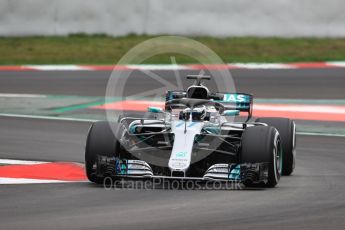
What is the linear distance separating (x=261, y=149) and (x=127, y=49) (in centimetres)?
1322

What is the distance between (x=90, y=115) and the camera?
1769 centimetres

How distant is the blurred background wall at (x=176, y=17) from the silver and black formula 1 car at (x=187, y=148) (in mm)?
11721

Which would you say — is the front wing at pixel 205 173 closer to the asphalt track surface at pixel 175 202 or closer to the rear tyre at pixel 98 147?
the rear tyre at pixel 98 147

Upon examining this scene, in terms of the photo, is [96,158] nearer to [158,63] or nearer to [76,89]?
[76,89]

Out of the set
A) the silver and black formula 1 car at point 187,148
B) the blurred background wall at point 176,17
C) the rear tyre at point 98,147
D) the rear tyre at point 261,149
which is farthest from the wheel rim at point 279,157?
the blurred background wall at point 176,17

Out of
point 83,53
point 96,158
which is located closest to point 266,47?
point 83,53

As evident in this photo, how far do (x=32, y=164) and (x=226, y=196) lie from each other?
3402 millimetres

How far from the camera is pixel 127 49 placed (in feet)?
78.4

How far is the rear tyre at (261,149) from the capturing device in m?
10.9

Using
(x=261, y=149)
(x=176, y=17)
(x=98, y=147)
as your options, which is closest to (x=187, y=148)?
(x=261, y=149)

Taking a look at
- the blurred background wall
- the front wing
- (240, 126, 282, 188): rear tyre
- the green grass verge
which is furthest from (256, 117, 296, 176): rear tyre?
the blurred background wall

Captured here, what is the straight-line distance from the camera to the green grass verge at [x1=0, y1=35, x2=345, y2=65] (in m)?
23.5

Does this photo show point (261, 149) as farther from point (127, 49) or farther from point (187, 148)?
point (127, 49)

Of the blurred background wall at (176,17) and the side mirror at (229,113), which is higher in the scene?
the blurred background wall at (176,17)
